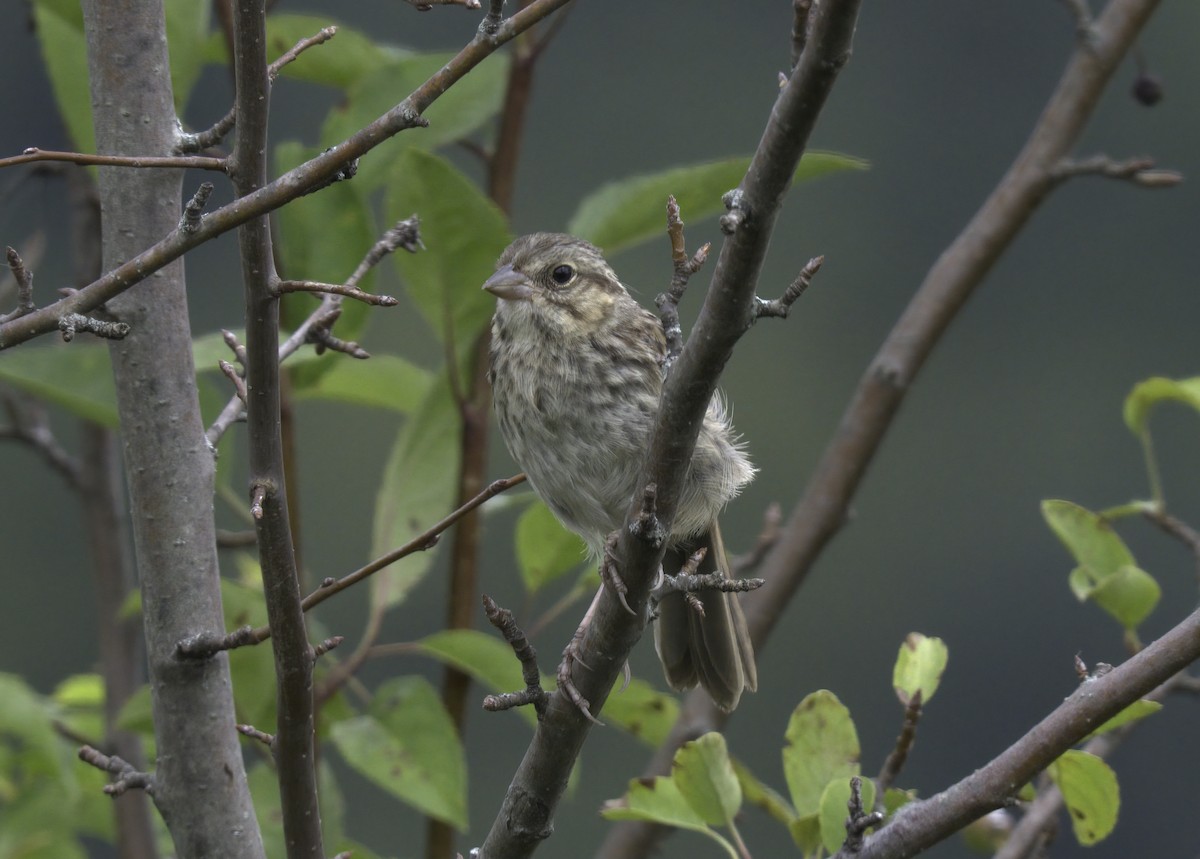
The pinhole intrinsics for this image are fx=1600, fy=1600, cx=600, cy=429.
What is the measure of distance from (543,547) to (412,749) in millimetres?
549

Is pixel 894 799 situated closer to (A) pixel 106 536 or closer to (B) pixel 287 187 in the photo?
(B) pixel 287 187

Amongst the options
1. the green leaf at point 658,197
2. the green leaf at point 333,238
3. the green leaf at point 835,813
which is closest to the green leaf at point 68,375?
the green leaf at point 333,238

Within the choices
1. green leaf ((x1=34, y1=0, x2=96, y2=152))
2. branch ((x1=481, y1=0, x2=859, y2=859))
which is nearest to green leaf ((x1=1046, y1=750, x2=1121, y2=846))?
branch ((x1=481, y1=0, x2=859, y2=859))

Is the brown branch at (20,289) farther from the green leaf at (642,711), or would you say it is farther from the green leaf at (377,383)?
the green leaf at (642,711)

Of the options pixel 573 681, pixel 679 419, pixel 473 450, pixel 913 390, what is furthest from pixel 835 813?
pixel 913 390

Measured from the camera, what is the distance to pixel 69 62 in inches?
106

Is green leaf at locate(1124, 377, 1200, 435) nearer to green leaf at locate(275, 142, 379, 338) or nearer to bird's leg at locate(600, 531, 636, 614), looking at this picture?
bird's leg at locate(600, 531, 636, 614)

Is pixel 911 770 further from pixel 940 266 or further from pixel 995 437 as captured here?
pixel 940 266

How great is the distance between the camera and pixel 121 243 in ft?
6.47

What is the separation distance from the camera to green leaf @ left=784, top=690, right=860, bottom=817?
198cm

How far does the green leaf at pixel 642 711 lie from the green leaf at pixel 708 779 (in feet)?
2.36

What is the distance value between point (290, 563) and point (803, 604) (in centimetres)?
1467

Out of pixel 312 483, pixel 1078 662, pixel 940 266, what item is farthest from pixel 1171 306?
pixel 1078 662

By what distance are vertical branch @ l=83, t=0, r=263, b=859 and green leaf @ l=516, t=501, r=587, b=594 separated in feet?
3.29
